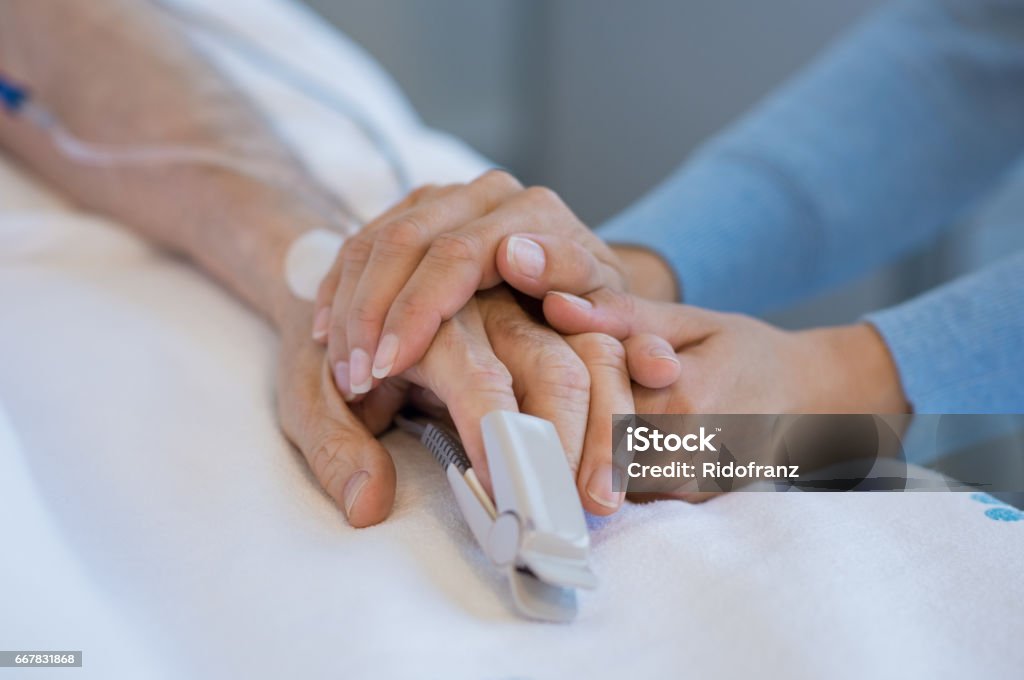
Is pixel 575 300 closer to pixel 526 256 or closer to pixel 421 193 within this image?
pixel 526 256

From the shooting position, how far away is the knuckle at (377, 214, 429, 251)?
554 mm

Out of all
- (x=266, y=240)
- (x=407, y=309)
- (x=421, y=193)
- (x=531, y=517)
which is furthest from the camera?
(x=266, y=240)

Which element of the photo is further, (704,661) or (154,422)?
(154,422)

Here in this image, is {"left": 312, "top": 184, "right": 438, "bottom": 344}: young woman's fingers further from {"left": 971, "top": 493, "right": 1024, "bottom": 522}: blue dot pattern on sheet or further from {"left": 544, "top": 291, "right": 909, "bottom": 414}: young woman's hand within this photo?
{"left": 971, "top": 493, "right": 1024, "bottom": 522}: blue dot pattern on sheet

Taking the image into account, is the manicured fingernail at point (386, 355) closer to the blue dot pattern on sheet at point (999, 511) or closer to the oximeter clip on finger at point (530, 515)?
the oximeter clip on finger at point (530, 515)

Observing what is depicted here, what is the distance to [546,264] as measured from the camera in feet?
1.85

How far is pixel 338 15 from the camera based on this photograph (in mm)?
2156

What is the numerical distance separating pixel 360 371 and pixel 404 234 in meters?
0.09

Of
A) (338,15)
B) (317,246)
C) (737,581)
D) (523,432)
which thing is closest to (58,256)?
(317,246)

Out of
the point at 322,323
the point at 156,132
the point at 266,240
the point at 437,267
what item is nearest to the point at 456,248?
the point at 437,267

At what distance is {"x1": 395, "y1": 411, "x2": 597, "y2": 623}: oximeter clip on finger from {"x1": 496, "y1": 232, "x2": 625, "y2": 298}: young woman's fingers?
114 millimetres

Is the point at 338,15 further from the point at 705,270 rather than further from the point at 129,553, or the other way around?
the point at 129,553

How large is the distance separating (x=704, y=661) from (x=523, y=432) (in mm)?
136

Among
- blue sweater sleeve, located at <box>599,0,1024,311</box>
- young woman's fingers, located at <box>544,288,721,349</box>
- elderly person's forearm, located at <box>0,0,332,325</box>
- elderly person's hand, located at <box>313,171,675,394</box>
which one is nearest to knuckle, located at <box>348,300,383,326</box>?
elderly person's hand, located at <box>313,171,675,394</box>
